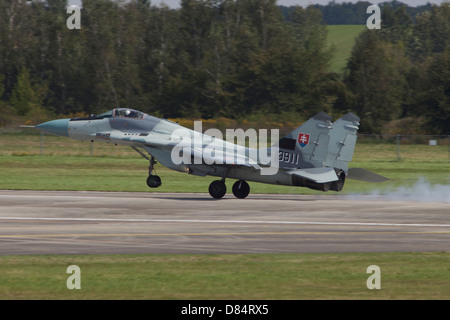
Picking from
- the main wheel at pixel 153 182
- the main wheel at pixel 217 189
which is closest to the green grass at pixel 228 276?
→ the main wheel at pixel 217 189

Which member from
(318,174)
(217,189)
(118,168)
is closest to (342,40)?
(118,168)

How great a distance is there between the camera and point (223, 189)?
25953 mm

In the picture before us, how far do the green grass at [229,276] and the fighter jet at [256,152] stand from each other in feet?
32.7

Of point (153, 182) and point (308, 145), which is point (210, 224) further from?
point (153, 182)

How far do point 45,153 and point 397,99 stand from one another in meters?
38.9

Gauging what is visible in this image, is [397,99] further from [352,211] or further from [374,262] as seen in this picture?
[374,262]

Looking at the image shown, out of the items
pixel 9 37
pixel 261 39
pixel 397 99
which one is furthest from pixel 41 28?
pixel 397 99

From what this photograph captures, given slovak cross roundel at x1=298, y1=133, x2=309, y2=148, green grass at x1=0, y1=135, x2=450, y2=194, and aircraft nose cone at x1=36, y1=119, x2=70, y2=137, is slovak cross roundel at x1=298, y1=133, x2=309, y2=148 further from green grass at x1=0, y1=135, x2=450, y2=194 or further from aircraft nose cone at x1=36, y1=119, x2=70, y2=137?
aircraft nose cone at x1=36, y1=119, x2=70, y2=137

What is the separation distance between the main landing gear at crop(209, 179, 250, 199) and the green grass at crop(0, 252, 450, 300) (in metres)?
11.5

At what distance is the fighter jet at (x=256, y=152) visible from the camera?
24547mm

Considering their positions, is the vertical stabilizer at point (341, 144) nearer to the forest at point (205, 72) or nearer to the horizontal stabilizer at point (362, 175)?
the horizontal stabilizer at point (362, 175)

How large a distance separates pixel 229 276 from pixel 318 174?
1245 centimetres

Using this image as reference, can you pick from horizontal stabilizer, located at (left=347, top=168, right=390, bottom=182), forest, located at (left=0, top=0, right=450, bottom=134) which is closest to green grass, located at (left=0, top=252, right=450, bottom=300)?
horizontal stabilizer, located at (left=347, top=168, right=390, bottom=182)

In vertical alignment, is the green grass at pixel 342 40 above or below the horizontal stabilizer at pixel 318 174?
above
